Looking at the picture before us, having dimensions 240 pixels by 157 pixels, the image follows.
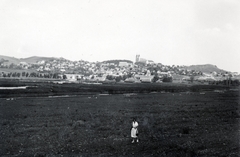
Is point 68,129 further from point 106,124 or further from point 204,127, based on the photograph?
point 204,127

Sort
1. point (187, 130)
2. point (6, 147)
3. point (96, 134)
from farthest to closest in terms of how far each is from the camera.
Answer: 1. point (187, 130)
2. point (96, 134)
3. point (6, 147)

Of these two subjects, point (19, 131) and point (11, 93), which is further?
point (11, 93)

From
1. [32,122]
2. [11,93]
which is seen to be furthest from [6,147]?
[11,93]

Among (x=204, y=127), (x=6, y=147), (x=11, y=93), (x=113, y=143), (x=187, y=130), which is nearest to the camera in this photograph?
(x=6, y=147)

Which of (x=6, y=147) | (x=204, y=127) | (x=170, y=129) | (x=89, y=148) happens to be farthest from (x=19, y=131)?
(x=204, y=127)

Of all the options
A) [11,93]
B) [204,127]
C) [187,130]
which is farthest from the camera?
[11,93]

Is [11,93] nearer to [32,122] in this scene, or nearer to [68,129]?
[32,122]

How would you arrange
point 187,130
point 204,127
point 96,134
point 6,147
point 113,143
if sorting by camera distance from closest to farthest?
point 6,147
point 113,143
point 96,134
point 187,130
point 204,127

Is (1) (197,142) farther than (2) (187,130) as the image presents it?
No

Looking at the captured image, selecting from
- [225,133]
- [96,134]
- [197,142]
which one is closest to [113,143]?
[96,134]

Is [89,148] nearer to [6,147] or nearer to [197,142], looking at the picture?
[6,147]
